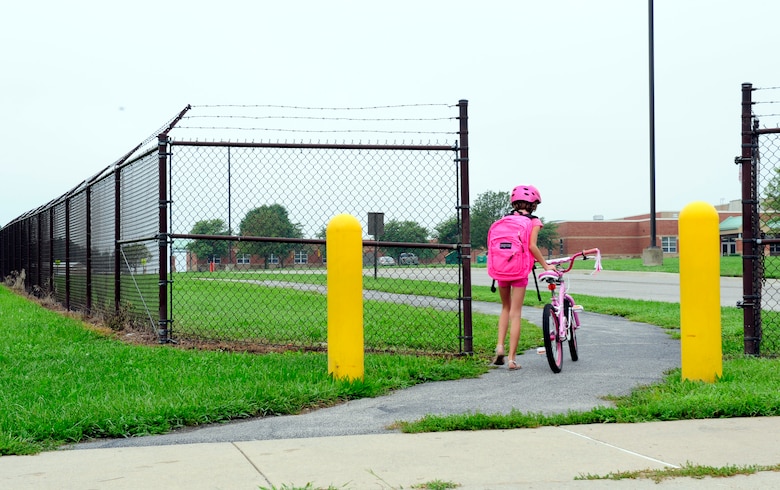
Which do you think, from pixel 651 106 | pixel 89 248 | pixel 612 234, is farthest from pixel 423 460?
pixel 612 234

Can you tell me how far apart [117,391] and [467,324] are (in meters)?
3.59

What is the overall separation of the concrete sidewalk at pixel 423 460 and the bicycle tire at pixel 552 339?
1981 mm

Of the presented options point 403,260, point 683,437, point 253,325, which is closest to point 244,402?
point 683,437

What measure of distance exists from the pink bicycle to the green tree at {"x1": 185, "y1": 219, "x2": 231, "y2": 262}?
3.56 meters

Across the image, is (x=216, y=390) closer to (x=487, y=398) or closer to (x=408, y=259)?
(x=487, y=398)

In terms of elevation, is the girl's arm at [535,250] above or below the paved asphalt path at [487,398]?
above

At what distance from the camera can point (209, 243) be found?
9.26m

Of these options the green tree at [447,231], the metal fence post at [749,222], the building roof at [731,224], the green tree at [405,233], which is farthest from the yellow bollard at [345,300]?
the building roof at [731,224]

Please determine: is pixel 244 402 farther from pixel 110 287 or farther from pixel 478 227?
pixel 478 227

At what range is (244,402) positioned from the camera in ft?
18.8

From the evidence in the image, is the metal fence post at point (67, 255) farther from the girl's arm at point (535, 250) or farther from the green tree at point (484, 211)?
the green tree at point (484, 211)

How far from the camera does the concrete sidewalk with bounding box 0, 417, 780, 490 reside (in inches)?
155

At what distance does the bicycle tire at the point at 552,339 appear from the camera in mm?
7125

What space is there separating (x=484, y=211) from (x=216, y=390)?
5538cm
